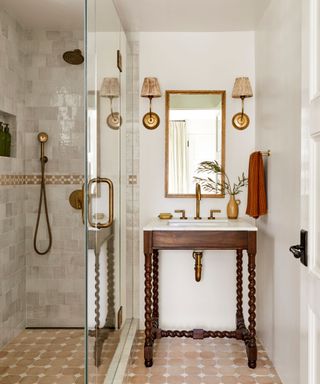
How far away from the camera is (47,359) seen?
7.91 feet

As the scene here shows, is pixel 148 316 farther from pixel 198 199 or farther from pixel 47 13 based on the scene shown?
pixel 47 13

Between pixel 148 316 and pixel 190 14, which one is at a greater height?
pixel 190 14

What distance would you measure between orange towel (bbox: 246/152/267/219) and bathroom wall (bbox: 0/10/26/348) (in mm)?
1500

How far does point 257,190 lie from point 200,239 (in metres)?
0.53

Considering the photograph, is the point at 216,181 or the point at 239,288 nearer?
the point at 239,288

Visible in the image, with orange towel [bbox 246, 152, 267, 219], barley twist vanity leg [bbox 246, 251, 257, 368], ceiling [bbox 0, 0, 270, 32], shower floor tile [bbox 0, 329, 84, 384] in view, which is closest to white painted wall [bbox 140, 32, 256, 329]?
ceiling [bbox 0, 0, 270, 32]

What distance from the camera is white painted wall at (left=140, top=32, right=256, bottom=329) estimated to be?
337cm

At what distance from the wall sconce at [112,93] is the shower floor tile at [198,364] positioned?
1520 millimetres

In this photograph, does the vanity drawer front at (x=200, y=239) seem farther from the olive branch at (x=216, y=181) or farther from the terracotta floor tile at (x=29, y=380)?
the terracotta floor tile at (x=29, y=380)

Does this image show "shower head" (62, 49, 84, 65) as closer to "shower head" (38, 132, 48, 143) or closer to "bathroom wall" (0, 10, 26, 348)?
"bathroom wall" (0, 10, 26, 348)

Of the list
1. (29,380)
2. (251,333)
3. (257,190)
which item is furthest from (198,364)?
(257,190)

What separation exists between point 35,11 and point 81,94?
53 centimetres

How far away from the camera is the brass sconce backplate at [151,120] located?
3.38 m

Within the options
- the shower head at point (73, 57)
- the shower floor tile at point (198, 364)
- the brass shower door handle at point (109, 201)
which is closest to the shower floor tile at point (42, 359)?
the shower floor tile at point (198, 364)
